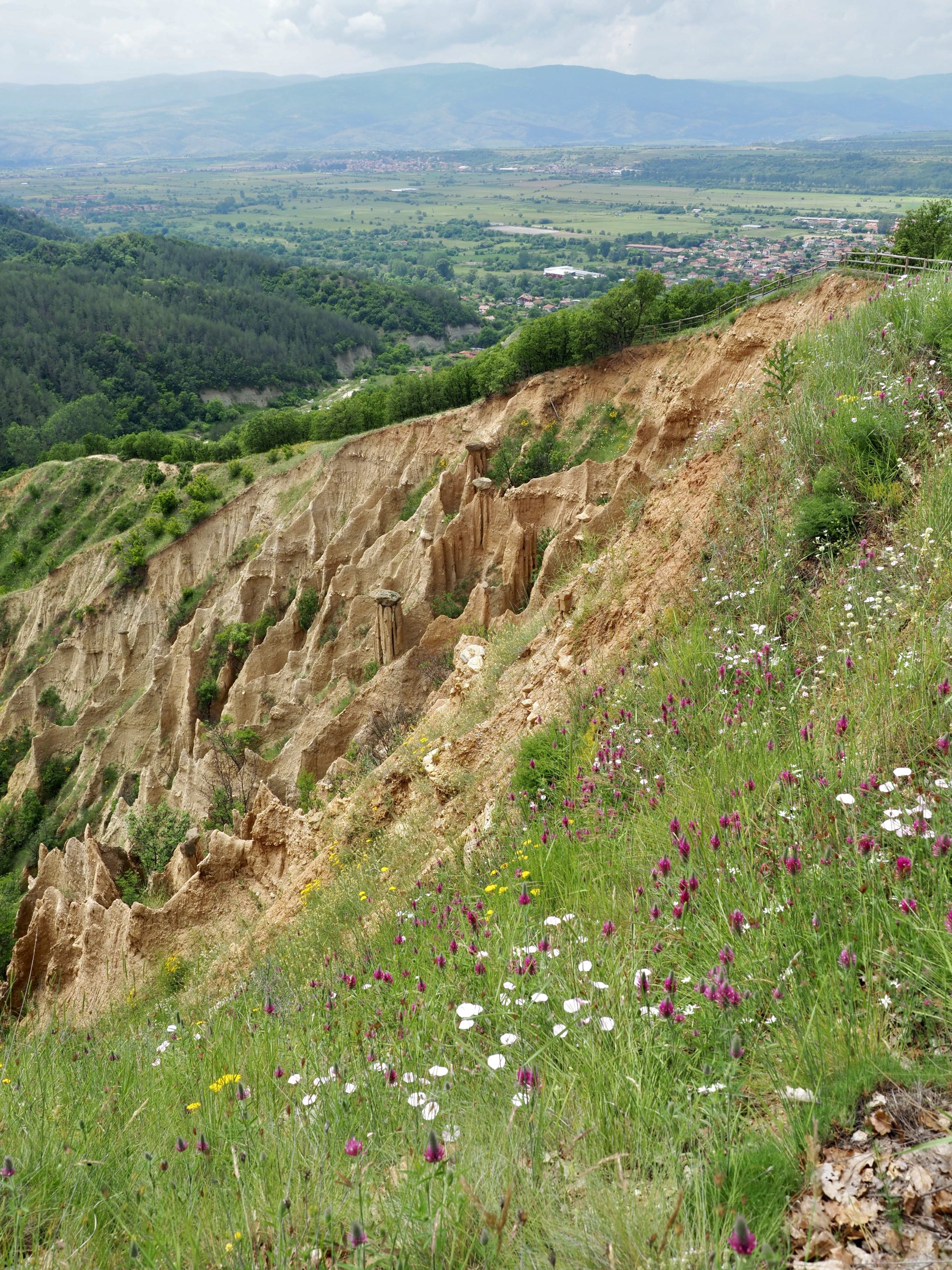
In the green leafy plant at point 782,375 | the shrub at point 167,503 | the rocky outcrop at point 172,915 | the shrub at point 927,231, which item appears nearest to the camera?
the green leafy plant at point 782,375

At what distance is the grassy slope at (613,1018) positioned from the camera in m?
2.56

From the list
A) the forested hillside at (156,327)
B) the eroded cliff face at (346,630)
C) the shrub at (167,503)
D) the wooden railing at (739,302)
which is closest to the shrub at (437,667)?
the eroded cliff face at (346,630)

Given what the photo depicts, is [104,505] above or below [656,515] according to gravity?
below

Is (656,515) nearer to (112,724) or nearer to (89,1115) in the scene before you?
(89,1115)

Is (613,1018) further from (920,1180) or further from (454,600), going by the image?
(454,600)

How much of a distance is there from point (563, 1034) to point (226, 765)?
20303mm

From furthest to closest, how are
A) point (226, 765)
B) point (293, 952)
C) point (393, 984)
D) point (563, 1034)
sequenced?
point (226, 765)
point (293, 952)
point (393, 984)
point (563, 1034)

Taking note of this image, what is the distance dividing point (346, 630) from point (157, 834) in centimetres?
809

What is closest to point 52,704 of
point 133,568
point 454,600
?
point 133,568

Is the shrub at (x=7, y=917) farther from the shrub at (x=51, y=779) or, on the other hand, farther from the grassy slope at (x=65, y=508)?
the grassy slope at (x=65, y=508)

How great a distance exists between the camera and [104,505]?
45.4m

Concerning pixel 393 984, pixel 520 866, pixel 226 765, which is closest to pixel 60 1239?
pixel 393 984

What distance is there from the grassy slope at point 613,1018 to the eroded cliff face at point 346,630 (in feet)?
7.23

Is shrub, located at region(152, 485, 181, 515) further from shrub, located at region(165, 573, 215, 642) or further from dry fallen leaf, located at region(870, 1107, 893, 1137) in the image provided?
dry fallen leaf, located at region(870, 1107, 893, 1137)
